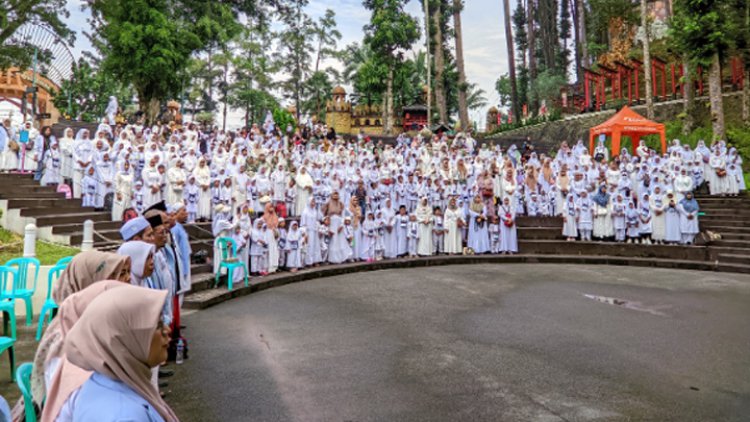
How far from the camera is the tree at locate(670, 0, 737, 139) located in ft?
56.5

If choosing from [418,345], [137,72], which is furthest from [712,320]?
[137,72]

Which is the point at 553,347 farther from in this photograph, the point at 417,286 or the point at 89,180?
the point at 89,180

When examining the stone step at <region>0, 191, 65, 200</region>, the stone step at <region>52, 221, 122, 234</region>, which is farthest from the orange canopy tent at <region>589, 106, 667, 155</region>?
the stone step at <region>0, 191, 65, 200</region>

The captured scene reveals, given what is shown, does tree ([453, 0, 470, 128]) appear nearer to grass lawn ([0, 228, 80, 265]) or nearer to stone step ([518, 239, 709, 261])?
stone step ([518, 239, 709, 261])

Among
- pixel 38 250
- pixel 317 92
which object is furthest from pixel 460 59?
pixel 38 250

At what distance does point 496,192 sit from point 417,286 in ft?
23.6

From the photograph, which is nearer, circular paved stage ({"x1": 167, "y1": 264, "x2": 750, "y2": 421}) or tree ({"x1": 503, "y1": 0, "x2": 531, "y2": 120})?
circular paved stage ({"x1": 167, "y1": 264, "x2": 750, "y2": 421})

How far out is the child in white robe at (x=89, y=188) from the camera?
37.9ft

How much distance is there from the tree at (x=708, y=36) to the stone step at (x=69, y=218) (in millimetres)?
19495

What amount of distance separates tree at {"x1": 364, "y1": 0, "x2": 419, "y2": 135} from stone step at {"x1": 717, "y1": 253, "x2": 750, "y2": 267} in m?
22.3

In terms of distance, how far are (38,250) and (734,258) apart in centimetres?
1549

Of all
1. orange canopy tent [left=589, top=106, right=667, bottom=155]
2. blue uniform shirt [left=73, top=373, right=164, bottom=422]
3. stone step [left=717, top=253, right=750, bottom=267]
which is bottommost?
stone step [left=717, top=253, right=750, bottom=267]

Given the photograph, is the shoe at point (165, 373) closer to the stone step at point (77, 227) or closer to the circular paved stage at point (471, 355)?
the circular paved stage at point (471, 355)

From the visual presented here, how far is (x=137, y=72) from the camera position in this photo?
2100cm
